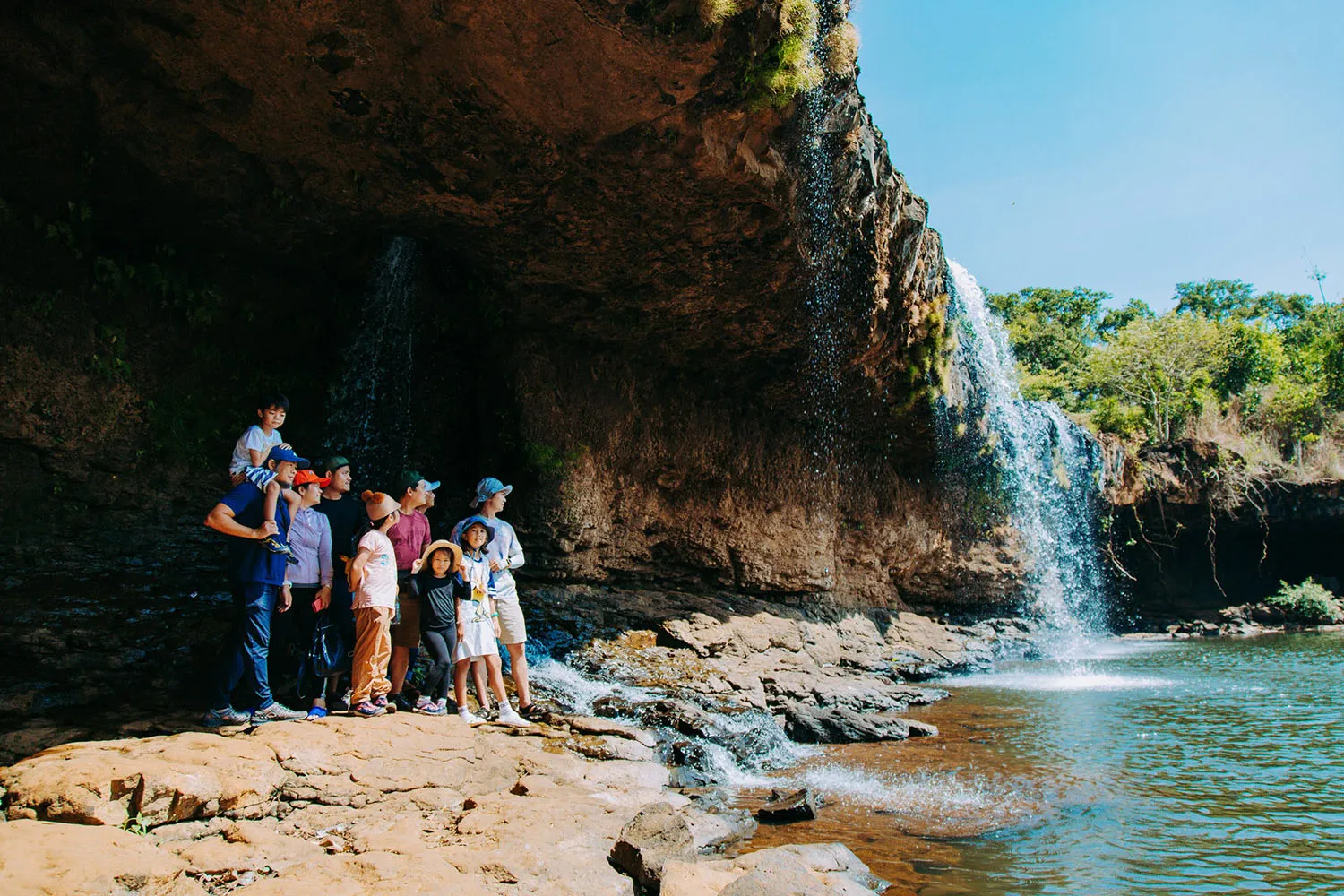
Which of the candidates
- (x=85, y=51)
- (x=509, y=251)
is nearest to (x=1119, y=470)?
(x=509, y=251)

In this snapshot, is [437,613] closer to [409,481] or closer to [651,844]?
[409,481]

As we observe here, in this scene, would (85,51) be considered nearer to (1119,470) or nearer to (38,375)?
(38,375)

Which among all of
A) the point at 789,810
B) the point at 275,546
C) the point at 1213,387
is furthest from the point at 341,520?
the point at 1213,387

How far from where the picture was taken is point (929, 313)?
1297 cm

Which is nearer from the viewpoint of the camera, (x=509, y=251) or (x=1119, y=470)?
(x=509, y=251)

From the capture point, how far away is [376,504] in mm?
6125

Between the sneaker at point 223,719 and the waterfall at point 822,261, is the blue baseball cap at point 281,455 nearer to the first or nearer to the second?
the sneaker at point 223,719

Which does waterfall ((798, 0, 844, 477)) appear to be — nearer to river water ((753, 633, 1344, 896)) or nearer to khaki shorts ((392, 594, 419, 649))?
river water ((753, 633, 1344, 896))

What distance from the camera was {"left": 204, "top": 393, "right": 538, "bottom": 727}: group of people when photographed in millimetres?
5594

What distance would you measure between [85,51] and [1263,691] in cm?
1470

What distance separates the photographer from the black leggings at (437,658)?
6.16m

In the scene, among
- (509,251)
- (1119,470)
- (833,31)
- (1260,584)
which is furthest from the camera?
(1260,584)

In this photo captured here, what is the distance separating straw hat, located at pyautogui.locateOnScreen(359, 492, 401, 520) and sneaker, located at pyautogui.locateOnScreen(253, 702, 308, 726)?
151 cm

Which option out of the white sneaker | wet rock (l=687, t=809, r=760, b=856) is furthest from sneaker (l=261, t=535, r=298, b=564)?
wet rock (l=687, t=809, r=760, b=856)
